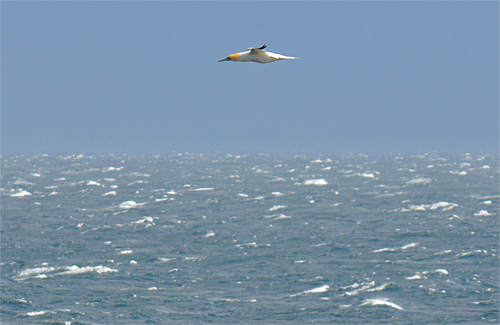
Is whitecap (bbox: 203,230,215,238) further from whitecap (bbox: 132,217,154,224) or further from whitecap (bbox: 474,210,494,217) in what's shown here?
whitecap (bbox: 474,210,494,217)

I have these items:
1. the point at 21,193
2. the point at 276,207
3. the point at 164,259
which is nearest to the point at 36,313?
the point at 164,259

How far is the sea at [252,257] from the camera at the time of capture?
5131 cm

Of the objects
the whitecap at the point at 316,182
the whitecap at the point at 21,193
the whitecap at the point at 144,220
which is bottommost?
the whitecap at the point at 144,220

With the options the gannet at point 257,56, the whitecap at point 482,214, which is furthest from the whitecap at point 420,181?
the gannet at point 257,56

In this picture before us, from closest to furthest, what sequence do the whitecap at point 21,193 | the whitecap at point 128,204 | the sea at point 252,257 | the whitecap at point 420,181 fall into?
the sea at point 252,257
the whitecap at point 128,204
the whitecap at point 21,193
the whitecap at point 420,181

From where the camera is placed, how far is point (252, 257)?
223 feet

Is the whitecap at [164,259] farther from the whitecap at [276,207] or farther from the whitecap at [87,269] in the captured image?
the whitecap at [276,207]

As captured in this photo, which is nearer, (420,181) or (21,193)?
(21,193)

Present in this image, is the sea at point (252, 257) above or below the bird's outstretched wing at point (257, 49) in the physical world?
below

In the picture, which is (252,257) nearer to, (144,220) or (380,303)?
(380,303)

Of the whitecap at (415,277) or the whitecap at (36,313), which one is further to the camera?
the whitecap at (415,277)

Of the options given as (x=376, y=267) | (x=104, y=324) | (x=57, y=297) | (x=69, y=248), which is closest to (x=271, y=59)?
(x=104, y=324)

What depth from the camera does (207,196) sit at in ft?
391

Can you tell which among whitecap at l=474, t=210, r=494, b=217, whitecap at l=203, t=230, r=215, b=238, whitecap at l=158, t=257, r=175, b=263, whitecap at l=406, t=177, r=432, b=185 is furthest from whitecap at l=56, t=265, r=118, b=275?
whitecap at l=406, t=177, r=432, b=185
